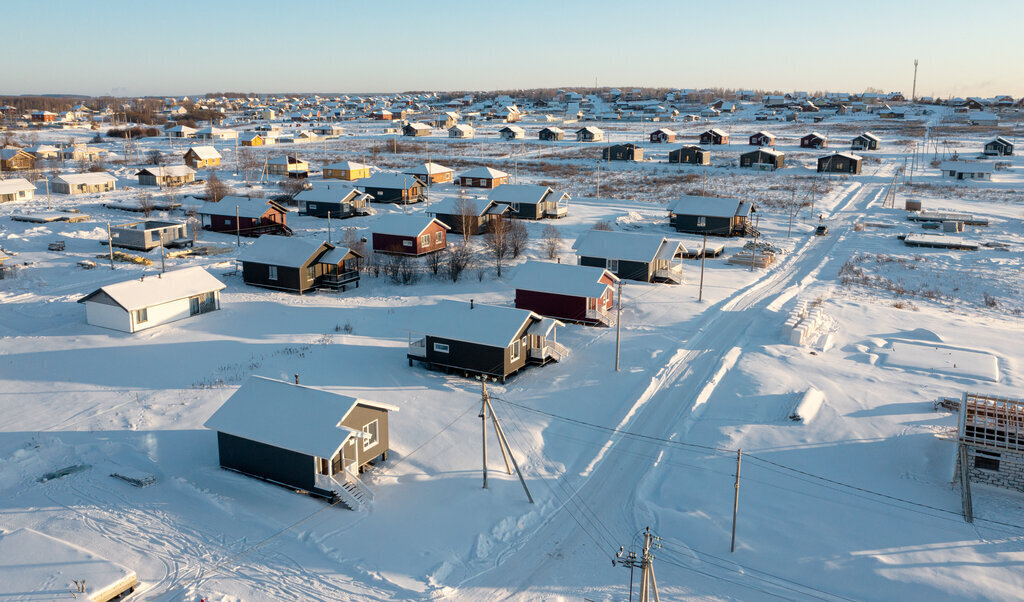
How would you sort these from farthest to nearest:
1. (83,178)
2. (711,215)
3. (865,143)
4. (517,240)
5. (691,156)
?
(865,143) < (691,156) < (83,178) < (711,215) < (517,240)

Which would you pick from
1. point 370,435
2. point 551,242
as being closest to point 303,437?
point 370,435

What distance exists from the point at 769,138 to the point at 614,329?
83.2 metres

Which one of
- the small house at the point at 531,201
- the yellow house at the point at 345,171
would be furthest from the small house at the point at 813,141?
the yellow house at the point at 345,171

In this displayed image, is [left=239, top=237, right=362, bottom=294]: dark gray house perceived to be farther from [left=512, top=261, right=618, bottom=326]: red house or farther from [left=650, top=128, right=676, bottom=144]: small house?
[left=650, top=128, right=676, bottom=144]: small house

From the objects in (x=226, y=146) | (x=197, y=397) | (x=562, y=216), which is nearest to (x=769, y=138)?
(x=562, y=216)

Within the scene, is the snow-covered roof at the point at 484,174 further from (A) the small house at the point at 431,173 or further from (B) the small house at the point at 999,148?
(B) the small house at the point at 999,148

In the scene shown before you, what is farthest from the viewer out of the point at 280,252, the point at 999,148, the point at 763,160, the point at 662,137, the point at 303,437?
the point at 662,137

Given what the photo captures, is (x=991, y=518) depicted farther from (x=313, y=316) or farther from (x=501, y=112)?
(x=501, y=112)

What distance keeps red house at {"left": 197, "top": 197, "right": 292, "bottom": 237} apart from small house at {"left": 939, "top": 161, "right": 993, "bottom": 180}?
67.8m

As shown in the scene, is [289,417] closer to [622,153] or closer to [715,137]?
[622,153]

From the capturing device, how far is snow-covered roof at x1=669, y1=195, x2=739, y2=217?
53213 millimetres

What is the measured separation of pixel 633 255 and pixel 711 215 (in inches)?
616

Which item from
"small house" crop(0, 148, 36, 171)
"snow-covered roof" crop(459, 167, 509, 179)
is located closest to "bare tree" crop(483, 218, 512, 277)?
"snow-covered roof" crop(459, 167, 509, 179)

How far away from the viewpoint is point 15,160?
85250 millimetres
